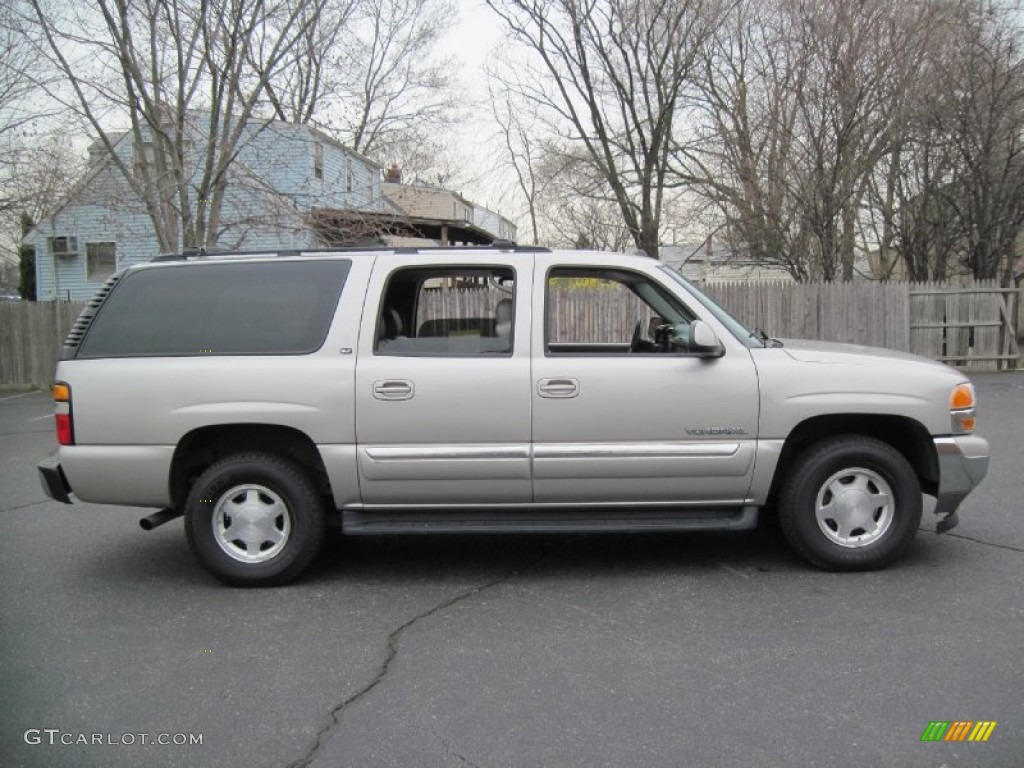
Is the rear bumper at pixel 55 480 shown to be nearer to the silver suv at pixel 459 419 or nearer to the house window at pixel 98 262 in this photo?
the silver suv at pixel 459 419

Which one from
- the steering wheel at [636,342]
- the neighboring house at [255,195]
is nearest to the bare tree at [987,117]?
the neighboring house at [255,195]

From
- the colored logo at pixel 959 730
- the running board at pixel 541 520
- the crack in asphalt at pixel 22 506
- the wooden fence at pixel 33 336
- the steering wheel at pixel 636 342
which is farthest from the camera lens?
the wooden fence at pixel 33 336

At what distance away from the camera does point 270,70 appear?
49.0ft

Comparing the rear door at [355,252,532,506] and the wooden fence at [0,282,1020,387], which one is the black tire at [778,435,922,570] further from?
the wooden fence at [0,282,1020,387]

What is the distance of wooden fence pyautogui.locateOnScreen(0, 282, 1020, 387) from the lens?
16.9 metres

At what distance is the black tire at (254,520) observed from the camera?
4.71 meters

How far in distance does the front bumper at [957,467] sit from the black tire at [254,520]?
3.53 m

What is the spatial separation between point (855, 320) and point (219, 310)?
49.0 ft

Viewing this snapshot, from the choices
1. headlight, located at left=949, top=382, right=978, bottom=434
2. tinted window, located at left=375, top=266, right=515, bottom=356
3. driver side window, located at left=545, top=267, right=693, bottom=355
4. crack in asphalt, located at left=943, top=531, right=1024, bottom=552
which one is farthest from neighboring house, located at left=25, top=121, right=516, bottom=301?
headlight, located at left=949, top=382, right=978, bottom=434

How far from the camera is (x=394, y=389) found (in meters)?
4.61

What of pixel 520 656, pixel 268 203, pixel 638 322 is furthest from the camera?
pixel 268 203

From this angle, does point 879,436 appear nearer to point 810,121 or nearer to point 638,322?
point 638,322

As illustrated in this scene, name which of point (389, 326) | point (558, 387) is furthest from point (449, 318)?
point (558, 387)

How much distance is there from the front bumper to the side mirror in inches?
53.8
